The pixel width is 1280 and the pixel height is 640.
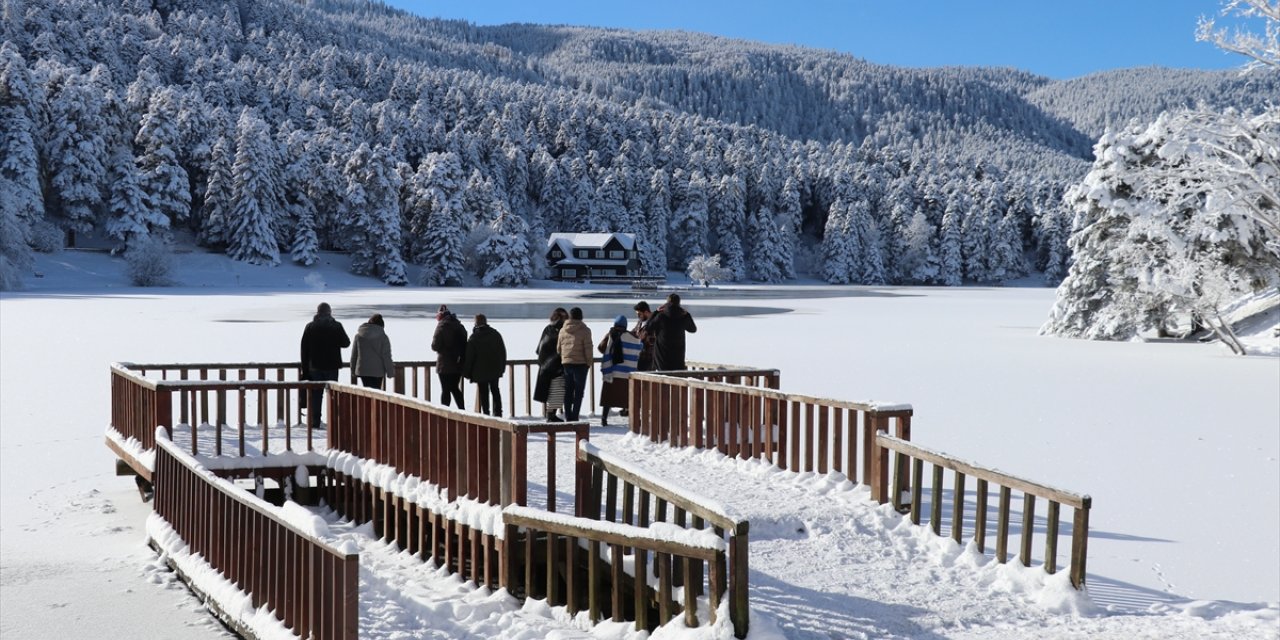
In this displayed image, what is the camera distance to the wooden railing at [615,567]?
5.65 m

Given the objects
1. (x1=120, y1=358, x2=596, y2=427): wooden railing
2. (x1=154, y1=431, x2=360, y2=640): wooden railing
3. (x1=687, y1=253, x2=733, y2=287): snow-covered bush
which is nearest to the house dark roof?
(x1=687, y1=253, x2=733, y2=287): snow-covered bush

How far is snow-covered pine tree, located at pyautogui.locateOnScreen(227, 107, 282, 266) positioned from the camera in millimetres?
80938

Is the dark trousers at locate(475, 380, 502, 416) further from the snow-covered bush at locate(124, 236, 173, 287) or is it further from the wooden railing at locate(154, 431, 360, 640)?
the snow-covered bush at locate(124, 236, 173, 287)

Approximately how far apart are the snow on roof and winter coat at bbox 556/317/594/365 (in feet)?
322

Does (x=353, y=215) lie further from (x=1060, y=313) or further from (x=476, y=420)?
(x=476, y=420)

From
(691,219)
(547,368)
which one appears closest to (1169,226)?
(547,368)

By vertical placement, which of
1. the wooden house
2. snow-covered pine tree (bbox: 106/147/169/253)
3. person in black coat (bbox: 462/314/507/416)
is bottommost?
person in black coat (bbox: 462/314/507/416)

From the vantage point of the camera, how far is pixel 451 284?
8794cm

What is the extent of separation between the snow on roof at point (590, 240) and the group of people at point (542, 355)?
9725 centimetres

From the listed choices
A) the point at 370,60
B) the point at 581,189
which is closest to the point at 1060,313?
the point at 581,189

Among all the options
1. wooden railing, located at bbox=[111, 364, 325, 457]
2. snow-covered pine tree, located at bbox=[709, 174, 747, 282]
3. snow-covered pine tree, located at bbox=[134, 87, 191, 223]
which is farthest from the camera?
snow-covered pine tree, located at bbox=[709, 174, 747, 282]

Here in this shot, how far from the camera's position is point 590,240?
11144 cm

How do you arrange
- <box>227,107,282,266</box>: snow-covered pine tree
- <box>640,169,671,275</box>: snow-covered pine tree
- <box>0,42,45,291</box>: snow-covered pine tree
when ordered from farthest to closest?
<box>640,169,671,275</box>: snow-covered pine tree, <box>227,107,282,266</box>: snow-covered pine tree, <box>0,42,45,291</box>: snow-covered pine tree

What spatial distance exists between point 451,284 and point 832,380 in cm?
7165
